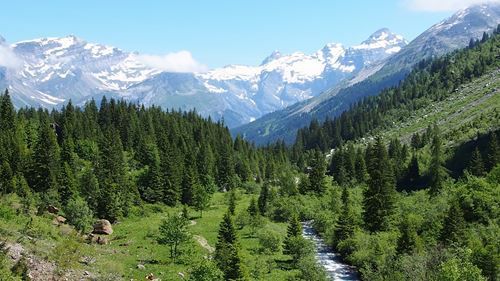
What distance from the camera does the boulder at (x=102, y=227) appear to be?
286 ft

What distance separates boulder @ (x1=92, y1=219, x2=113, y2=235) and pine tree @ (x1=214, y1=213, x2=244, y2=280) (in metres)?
24.5

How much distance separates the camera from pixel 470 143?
13162 centimetres

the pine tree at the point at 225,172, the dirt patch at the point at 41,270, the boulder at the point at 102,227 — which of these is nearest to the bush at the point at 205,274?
the dirt patch at the point at 41,270

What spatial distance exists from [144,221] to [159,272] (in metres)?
35.3

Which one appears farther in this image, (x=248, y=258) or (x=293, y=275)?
(x=248, y=258)

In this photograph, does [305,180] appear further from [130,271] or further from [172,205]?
[130,271]

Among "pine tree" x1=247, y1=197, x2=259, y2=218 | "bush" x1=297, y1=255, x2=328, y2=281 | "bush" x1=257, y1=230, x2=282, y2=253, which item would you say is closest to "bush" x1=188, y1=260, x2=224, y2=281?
"bush" x1=297, y1=255, x2=328, y2=281

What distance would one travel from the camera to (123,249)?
250 ft

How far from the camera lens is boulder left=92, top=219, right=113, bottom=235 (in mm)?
87062

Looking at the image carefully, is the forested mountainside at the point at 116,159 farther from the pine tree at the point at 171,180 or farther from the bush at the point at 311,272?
the bush at the point at 311,272

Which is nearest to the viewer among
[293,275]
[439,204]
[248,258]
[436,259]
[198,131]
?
[436,259]

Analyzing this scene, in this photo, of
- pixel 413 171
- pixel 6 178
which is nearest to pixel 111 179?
pixel 6 178

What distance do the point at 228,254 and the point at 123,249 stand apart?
19.4 metres

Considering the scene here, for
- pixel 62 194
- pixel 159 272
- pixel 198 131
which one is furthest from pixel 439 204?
pixel 198 131
